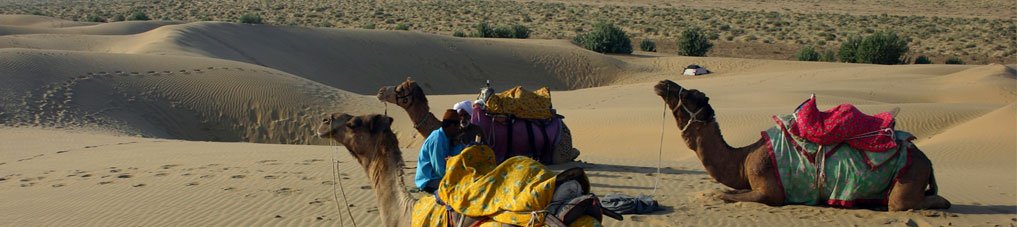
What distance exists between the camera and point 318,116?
21.8 meters

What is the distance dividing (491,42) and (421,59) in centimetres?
409

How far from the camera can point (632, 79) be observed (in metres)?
38.6

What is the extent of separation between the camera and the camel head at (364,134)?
5902mm

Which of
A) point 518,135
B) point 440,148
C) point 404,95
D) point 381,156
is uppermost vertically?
point 381,156

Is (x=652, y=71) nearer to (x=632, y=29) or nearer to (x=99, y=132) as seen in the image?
(x=632, y=29)

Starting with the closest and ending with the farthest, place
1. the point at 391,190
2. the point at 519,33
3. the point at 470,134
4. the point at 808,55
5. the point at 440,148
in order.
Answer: the point at 391,190 < the point at 440,148 < the point at 470,134 < the point at 808,55 < the point at 519,33

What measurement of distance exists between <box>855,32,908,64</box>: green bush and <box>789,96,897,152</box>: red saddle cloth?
33.7 metres

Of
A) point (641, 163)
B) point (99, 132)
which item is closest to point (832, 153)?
point (641, 163)

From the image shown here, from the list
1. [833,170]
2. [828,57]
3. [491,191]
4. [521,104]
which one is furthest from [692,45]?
[491,191]

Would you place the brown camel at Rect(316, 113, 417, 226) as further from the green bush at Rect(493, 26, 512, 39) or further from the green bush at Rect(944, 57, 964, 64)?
the green bush at Rect(493, 26, 512, 39)

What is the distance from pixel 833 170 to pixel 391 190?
4.88 metres

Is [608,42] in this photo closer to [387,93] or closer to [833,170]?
[387,93]

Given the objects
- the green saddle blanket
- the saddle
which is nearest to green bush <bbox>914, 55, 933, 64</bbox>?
the green saddle blanket

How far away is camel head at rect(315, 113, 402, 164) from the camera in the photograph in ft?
19.4
